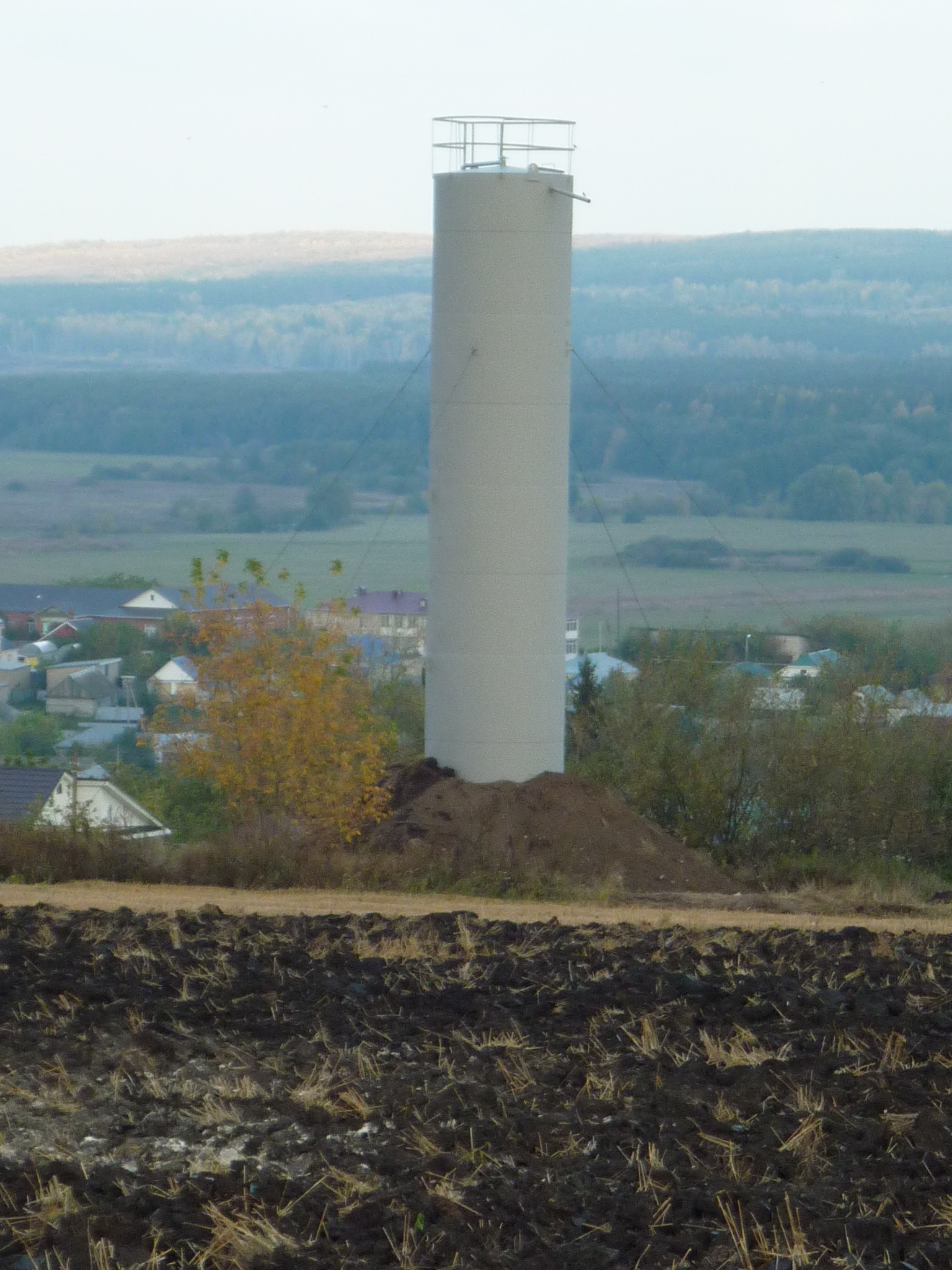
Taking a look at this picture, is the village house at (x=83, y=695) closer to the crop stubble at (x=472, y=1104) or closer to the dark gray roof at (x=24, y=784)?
the dark gray roof at (x=24, y=784)

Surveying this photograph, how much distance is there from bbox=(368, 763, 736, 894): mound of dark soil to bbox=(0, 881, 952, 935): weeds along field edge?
3956 millimetres

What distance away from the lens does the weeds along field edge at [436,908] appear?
631 inches

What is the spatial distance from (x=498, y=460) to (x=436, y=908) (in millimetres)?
10723

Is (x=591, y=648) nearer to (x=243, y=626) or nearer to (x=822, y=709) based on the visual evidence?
(x=822, y=709)

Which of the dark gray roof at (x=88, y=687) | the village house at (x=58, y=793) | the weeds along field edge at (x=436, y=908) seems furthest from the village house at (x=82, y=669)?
the weeds along field edge at (x=436, y=908)

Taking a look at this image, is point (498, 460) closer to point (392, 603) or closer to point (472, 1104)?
point (472, 1104)

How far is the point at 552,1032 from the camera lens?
34.0 ft

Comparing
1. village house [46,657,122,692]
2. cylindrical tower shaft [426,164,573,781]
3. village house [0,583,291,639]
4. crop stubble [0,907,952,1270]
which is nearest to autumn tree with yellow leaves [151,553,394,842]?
cylindrical tower shaft [426,164,573,781]

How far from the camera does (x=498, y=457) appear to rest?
2641 centimetres

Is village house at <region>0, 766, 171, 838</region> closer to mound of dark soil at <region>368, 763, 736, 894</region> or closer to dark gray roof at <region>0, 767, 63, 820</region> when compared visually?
dark gray roof at <region>0, 767, 63, 820</region>

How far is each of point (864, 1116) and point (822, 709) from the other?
3793cm

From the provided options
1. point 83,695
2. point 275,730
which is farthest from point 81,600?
point 275,730

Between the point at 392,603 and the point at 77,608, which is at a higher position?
the point at 392,603

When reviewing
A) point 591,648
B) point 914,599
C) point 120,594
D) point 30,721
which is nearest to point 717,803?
point 30,721
